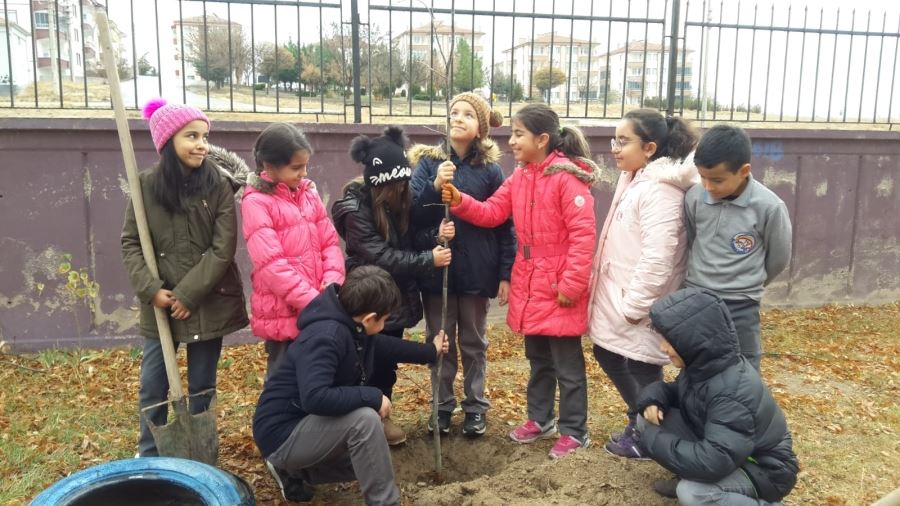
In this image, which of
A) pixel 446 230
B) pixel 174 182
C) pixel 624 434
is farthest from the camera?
pixel 624 434

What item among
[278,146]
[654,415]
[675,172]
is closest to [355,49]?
[278,146]

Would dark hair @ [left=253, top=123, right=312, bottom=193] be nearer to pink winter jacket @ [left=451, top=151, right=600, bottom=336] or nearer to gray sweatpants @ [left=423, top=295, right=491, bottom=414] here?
pink winter jacket @ [left=451, top=151, right=600, bottom=336]

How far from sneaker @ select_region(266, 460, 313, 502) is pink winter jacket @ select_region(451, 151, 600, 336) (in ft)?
4.37

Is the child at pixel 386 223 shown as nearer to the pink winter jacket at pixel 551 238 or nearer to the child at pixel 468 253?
the child at pixel 468 253

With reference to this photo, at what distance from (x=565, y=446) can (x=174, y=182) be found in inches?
92.7

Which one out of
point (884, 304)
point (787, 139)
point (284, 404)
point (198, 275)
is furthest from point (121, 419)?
point (884, 304)

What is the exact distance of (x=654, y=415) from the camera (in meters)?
2.89

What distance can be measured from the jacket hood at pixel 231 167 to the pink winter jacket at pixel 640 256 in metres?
1.90

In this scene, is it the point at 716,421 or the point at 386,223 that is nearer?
the point at 716,421

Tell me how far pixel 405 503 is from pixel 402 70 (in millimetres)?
4415

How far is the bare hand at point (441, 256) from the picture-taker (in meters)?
3.49

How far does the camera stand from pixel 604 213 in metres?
6.73

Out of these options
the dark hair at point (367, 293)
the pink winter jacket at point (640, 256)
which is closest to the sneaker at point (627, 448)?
the pink winter jacket at point (640, 256)

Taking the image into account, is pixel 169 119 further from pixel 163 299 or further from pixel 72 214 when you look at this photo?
pixel 72 214
